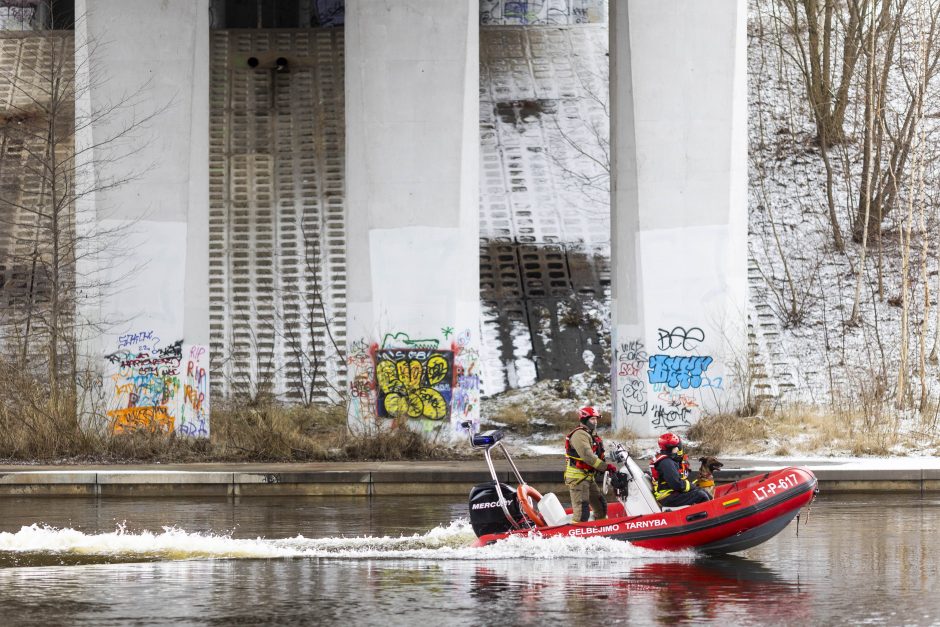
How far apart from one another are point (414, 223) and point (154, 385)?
18.7ft

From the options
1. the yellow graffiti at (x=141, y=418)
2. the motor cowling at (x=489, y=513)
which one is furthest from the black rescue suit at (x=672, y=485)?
the yellow graffiti at (x=141, y=418)

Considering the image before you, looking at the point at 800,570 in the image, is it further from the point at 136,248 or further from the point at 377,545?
the point at 136,248

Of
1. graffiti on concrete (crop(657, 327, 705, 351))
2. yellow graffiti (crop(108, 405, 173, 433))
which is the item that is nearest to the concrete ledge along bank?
yellow graffiti (crop(108, 405, 173, 433))

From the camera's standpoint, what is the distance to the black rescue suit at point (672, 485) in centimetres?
1442

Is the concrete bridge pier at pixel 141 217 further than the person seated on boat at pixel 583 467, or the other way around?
the concrete bridge pier at pixel 141 217

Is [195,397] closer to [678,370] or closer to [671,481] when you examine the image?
[678,370]

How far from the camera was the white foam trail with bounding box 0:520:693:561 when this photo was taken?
14.2 meters

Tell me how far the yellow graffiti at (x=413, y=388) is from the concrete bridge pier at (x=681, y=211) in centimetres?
360

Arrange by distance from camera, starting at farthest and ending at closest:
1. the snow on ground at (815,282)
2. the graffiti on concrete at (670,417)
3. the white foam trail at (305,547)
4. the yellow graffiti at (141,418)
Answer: the snow on ground at (815,282), the graffiti on concrete at (670,417), the yellow graffiti at (141,418), the white foam trail at (305,547)

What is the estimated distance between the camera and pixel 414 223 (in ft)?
87.0

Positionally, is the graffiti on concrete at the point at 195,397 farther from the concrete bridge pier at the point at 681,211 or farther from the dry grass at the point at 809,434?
the dry grass at the point at 809,434

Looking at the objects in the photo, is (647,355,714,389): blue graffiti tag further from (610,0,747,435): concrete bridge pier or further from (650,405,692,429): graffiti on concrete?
(650,405,692,429): graffiti on concrete

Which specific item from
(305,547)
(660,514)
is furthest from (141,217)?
(660,514)

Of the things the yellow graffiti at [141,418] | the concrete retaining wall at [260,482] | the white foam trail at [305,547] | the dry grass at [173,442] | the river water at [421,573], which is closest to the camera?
the river water at [421,573]
